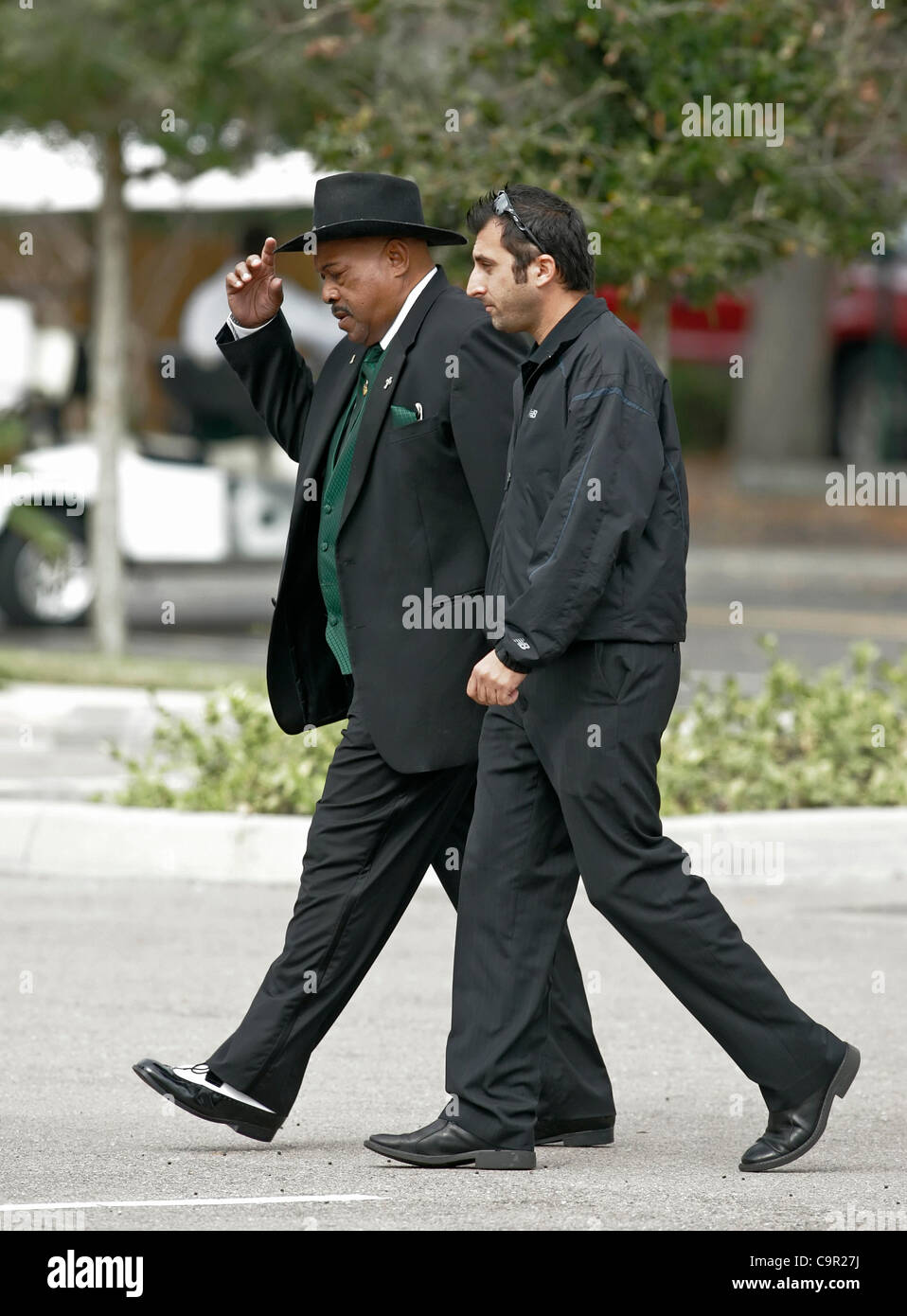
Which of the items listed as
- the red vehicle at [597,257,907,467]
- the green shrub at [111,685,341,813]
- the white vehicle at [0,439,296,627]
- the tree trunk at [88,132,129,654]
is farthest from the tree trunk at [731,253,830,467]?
the green shrub at [111,685,341,813]

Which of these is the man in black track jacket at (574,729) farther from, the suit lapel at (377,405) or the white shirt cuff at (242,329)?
the white shirt cuff at (242,329)

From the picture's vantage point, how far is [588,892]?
4.83 meters

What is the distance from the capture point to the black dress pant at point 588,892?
4742 mm

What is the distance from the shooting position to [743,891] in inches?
322

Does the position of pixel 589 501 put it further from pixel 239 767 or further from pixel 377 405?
pixel 239 767

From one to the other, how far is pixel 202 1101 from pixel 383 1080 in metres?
0.92

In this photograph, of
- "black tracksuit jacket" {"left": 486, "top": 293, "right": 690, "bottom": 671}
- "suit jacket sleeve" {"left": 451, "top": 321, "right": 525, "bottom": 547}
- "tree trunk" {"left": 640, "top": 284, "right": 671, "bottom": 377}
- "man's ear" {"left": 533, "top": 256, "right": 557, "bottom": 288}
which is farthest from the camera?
"tree trunk" {"left": 640, "top": 284, "right": 671, "bottom": 377}

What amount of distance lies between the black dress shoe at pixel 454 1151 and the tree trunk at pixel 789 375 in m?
19.0

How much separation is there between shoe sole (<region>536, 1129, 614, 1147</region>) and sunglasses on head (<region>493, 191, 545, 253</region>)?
1.88 m

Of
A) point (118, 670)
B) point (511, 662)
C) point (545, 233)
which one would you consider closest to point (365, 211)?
point (545, 233)

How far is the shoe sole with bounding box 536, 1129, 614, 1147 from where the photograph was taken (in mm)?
5207

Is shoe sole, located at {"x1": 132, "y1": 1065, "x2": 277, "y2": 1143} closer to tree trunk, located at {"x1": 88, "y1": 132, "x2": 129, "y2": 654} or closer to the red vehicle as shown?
tree trunk, located at {"x1": 88, "y1": 132, "x2": 129, "y2": 654}

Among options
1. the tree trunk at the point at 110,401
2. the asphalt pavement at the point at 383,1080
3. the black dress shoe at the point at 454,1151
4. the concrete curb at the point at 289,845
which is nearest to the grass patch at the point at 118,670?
the tree trunk at the point at 110,401
